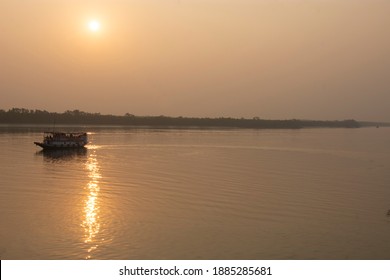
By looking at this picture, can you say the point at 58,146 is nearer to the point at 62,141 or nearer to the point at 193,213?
the point at 62,141

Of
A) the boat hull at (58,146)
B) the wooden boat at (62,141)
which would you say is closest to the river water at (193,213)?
the boat hull at (58,146)

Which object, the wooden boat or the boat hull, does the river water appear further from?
the wooden boat

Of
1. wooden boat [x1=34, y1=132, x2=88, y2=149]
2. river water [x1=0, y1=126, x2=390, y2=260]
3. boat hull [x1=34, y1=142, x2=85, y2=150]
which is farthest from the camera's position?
wooden boat [x1=34, y1=132, x2=88, y2=149]

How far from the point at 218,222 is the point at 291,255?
15.0 feet

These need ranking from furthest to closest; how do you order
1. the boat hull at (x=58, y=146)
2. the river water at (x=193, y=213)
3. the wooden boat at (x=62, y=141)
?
the wooden boat at (x=62, y=141) → the boat hull at (x=58, y=146) → the river water at (x=193, y=213)

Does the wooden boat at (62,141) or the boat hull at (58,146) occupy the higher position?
the wooden boat at (62,141)

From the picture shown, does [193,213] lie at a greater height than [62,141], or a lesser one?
lesser

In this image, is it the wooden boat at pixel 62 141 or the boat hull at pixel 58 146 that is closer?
the boat hull at pixel 58 146

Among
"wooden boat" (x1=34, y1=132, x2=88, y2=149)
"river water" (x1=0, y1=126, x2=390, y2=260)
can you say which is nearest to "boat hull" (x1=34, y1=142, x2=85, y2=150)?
"wooden boat" (x1=34, y1=132, x2=88, y2=149)

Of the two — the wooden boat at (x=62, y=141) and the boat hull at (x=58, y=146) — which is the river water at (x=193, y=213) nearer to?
the boat hull at (x=58, y=146)

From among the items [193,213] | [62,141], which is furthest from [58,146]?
[193,213]

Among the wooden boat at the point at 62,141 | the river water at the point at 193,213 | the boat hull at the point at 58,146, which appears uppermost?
the wooden boat at the point at 62,141

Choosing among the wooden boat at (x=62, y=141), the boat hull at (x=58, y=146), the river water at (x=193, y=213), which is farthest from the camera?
the wooden boat at (x=62, y=141)

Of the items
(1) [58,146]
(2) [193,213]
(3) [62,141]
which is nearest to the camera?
(2) [193,213]
